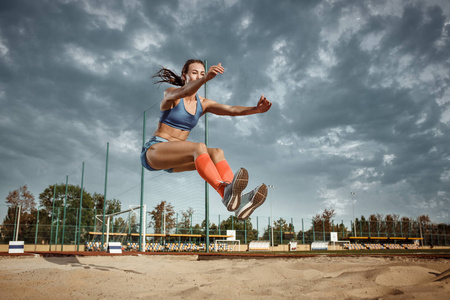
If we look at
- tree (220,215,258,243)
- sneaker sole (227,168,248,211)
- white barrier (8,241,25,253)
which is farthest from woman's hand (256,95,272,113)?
tree (220,215,258,243)

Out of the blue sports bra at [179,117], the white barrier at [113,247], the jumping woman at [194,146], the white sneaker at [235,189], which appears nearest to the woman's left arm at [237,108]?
the jumping woman at [194,146]

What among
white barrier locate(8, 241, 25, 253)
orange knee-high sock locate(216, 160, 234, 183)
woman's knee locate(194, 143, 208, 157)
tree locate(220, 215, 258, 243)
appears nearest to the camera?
woman's knee locate(194, 143, 208, 157)

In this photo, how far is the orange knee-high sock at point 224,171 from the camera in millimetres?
3408

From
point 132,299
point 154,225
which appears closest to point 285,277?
point 132,299

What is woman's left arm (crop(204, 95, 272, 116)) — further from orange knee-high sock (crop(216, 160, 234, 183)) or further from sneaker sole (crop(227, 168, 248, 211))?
sneaker sole (crop(227, 168, 248, 211))

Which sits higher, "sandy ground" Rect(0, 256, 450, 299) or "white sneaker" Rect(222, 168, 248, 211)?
"white sneaker" Rect(222, 168, 248, 211)

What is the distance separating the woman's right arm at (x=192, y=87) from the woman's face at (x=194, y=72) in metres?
0.50

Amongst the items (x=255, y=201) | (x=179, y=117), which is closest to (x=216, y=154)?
(x=179, y=117)

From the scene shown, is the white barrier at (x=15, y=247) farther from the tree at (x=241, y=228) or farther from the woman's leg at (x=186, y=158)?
the tree at (x=241, y=228)

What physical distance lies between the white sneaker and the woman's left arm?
0.94 m

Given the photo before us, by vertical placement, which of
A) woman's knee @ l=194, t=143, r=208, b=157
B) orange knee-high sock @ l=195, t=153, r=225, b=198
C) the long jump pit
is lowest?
the long jump pit

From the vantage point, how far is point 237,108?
397 cm

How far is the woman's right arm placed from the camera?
294cm

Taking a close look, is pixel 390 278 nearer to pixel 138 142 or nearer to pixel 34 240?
pixel 138 142
